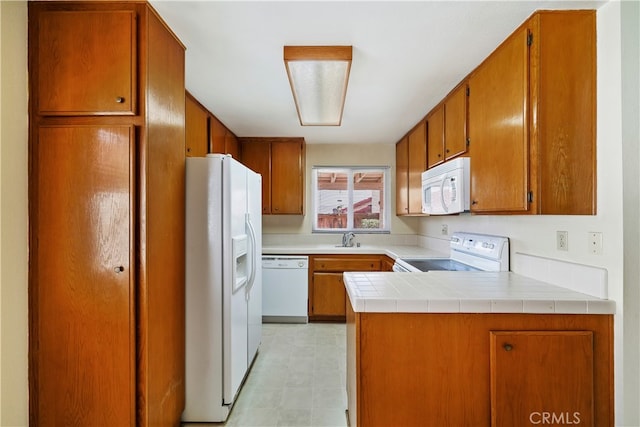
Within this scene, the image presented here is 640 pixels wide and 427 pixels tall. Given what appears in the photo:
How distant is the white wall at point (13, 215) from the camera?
1311 millimetres

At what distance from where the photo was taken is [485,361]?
1.35 m

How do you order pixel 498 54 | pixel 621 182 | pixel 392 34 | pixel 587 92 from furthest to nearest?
pixel 498 54 → pixel 392 34 → pixel 587 92 → pixel 621 182

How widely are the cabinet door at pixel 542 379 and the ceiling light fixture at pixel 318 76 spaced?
5.40 ft

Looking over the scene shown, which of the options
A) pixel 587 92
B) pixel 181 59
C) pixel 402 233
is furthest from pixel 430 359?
pixel 402 233

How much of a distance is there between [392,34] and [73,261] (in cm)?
193

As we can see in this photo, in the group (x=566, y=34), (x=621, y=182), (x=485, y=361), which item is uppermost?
(x=566, y=34)

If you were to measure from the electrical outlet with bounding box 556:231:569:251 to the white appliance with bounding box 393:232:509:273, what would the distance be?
1.31 feet

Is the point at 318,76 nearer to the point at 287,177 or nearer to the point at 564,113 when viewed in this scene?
the point at 564,113

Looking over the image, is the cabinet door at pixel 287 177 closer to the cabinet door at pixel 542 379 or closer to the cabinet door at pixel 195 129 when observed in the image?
the cabinet door at pixel 195 129

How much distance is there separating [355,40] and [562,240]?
5.06 ft

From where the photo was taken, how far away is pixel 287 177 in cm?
389

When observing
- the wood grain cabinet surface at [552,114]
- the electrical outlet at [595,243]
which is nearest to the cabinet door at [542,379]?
the electrical outlet at [595,243]

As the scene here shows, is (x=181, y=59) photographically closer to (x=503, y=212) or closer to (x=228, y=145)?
(x=228, y=145)

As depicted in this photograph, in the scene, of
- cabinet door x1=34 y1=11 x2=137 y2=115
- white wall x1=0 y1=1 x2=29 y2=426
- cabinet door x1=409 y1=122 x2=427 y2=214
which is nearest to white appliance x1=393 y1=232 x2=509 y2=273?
cabinet door x1=409 y1=122 x2=427 y2=214
